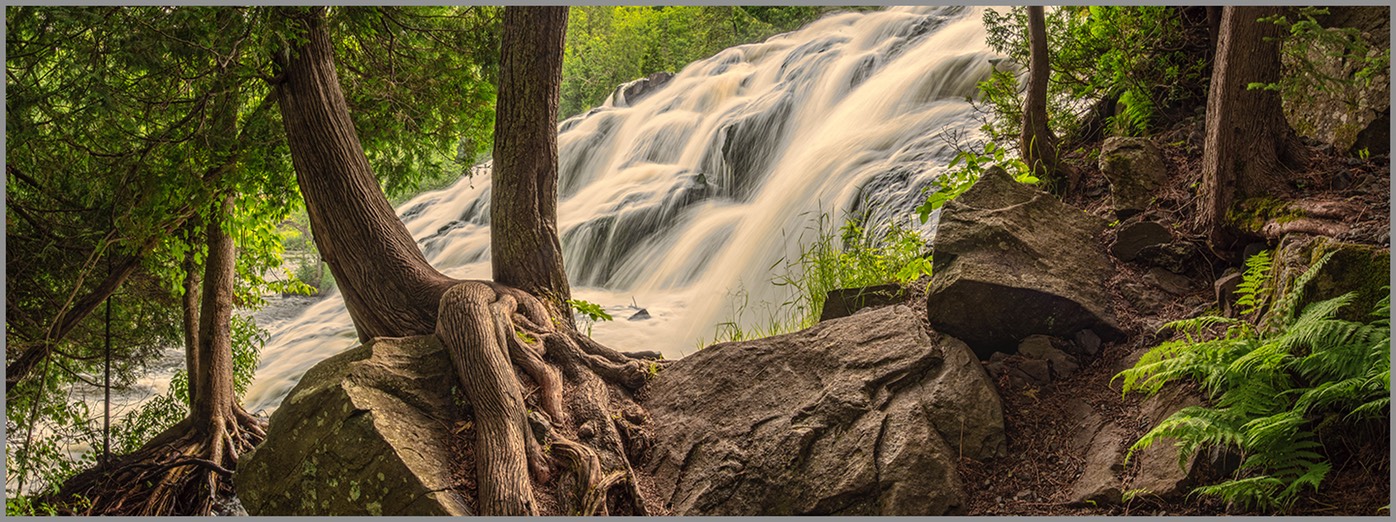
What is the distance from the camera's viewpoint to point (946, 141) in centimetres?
844

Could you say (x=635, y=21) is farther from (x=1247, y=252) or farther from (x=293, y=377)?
(x=1247, y=252)

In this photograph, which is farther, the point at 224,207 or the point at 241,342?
the point at 241,342

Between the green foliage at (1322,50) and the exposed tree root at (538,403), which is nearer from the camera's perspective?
the exposed tree root at (538,403)

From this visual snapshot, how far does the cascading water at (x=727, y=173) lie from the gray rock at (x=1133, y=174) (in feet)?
7.71

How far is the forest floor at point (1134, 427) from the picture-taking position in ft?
10.5

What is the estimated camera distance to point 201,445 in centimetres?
704

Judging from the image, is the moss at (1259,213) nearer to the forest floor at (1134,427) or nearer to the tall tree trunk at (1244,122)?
the tall tree trunk at (1244,122)

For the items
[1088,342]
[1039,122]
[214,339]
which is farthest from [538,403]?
[214,339]

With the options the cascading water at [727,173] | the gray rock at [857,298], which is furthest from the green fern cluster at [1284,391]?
the cascading water at [727,173]

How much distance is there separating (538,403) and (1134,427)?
9.22 ft

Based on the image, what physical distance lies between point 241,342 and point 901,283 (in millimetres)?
6181

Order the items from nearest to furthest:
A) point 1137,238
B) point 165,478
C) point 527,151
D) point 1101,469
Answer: point 1101,469
point 1137,238
point 527,151
point 165,478

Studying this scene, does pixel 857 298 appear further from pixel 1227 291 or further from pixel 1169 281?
pixel 1227 291

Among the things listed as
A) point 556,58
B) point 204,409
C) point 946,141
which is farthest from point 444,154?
point 946,141
